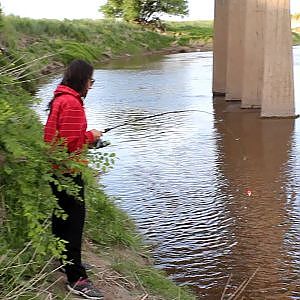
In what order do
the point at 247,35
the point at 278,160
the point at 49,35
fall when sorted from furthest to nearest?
the point at 49,35, the point at 247,35, the point at 278,160

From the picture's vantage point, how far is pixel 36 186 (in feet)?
14.7

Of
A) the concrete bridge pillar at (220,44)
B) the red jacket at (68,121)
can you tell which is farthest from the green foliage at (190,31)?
the red jacket at (68,121)

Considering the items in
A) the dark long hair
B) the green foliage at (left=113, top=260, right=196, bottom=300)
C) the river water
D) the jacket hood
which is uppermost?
the dark long hair

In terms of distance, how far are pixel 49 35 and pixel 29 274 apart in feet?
150

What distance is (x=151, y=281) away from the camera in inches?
254

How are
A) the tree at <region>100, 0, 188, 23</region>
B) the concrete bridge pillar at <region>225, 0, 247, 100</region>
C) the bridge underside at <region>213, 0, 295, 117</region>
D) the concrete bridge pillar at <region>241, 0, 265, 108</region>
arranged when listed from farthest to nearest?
1. the tree at <region>100, 0, 188, 23</region>
2. the concrete bridge pillar at <region>225, 0, 247, 100</region>
3. the concrete bridge pillar at <region>241, 0, 265, 108</region>
4. the bridge underside at <region>213, 0, 295, 117</region>

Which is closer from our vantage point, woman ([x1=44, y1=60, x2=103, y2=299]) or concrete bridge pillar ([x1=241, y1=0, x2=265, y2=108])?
woman ([x1=44, y1=60, x2=103, y2=299])

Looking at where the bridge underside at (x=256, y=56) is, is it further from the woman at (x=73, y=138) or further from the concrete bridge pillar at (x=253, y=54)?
the woman at (x=73, y=138)

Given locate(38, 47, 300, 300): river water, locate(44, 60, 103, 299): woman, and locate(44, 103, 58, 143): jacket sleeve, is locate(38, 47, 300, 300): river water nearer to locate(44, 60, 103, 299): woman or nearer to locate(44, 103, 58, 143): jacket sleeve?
locate(44, 60, 103, 299): woman

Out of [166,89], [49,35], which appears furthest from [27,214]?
[49,35]

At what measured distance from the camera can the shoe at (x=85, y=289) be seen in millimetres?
5109

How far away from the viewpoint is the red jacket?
5027 millimetres

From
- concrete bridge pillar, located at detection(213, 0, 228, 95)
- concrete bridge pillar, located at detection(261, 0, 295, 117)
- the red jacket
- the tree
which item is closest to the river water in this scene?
concrete bridge pillar, located at detection(261, 0, 295, 117)

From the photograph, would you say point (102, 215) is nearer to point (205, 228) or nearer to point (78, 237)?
point (205, 228)
